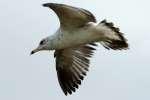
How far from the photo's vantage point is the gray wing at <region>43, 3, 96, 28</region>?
16.1m

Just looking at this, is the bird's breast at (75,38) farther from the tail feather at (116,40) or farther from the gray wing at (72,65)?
the gray wing at (72,65)

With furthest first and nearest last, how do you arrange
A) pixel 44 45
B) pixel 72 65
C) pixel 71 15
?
1. pixel 72 65
2. pixel 44 45
3. pixel 71 15

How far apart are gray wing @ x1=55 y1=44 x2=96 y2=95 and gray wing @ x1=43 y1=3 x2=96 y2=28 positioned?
6.15ft

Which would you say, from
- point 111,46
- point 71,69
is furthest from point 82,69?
point 111,46

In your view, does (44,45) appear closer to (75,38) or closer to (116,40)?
(75,38)

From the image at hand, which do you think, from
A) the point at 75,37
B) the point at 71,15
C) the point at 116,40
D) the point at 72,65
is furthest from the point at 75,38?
the point at 72,65

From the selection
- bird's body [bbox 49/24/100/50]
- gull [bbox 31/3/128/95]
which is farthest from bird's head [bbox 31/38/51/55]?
bird's body [bbox 49/24/100/50]

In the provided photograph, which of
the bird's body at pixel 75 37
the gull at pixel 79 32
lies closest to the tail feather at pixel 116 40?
the gull at pixel 79 32

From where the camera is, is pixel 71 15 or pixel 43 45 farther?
pixel 43 45

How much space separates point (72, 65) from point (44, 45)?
6.02 feet

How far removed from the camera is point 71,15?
54.3 feet

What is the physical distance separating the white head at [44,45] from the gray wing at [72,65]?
1.04 metres

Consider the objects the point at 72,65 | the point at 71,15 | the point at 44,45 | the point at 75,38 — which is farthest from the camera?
the point at 72,65

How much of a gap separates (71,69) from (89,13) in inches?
119
